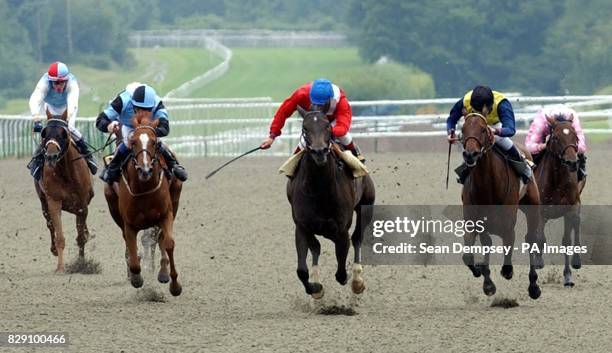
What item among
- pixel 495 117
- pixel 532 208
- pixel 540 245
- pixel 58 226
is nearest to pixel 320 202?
pixel 495 117

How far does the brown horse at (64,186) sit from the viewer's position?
1425 centimetres

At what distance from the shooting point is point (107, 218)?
20.1 metres

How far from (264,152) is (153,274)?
68.4 feet

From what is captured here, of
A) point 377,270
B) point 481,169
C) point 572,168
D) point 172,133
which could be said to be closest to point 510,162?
point 481,169

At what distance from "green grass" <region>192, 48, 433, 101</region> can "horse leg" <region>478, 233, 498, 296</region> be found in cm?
4226

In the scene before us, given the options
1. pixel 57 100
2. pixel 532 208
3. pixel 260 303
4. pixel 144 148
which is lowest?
pixel 260 303

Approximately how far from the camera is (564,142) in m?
14.0

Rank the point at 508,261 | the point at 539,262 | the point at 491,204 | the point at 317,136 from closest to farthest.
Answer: the point at 317,136
the point at 508,261
the point at 491,204
the point at 539,262

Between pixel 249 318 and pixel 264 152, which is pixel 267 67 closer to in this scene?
pixel 264 152

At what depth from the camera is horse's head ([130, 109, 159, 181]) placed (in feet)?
37.8

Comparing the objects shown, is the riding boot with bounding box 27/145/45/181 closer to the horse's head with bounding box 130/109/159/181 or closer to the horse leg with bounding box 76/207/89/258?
the horse leg with bounding box 76/207/89/258

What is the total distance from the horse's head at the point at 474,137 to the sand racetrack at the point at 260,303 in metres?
1.20

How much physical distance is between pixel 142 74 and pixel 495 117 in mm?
51216

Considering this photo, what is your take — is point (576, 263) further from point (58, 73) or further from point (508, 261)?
point (58, 73)
